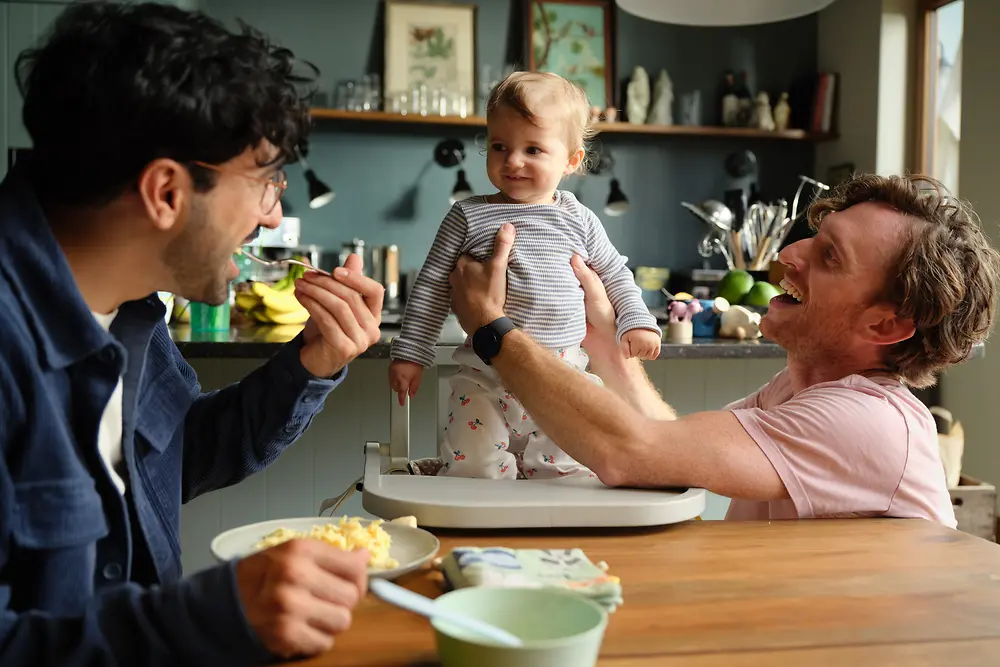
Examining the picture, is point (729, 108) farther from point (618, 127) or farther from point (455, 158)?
point (455, 158)

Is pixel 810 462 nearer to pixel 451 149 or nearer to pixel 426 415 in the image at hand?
pixel 426 415

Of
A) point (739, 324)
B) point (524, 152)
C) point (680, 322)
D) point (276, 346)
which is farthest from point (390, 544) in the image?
point (739, 324)

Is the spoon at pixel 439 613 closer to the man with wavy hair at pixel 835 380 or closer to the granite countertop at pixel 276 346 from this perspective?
the man with wavy hair at pixel 835 380

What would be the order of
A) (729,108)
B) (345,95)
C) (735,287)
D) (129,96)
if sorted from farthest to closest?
(729,108) → (345,95) → (735,287) → (129,96)

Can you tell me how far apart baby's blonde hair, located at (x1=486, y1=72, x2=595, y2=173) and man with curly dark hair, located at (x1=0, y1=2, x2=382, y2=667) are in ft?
3.18

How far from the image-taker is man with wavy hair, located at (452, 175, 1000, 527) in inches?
54.6

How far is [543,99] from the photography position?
77.7 inches

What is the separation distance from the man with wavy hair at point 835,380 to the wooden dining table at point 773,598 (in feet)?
0.26

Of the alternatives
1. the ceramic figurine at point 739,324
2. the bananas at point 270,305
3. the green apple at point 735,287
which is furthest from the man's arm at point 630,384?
the green apple at point 735,287

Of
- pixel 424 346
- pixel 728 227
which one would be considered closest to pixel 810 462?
pixel 424 346

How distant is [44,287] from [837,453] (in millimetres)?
1038

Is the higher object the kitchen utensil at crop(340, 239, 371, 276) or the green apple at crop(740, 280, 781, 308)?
the kitchen utensil at crop(340, 239, 371, 276)

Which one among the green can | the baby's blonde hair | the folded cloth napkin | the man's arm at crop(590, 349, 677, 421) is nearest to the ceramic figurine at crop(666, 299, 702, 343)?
the man's arm at crop(590, 349, 677, 421)

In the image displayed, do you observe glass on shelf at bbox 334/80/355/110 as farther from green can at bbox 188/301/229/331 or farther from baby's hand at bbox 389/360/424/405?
baby's hand at bbox 389/360/424/405
